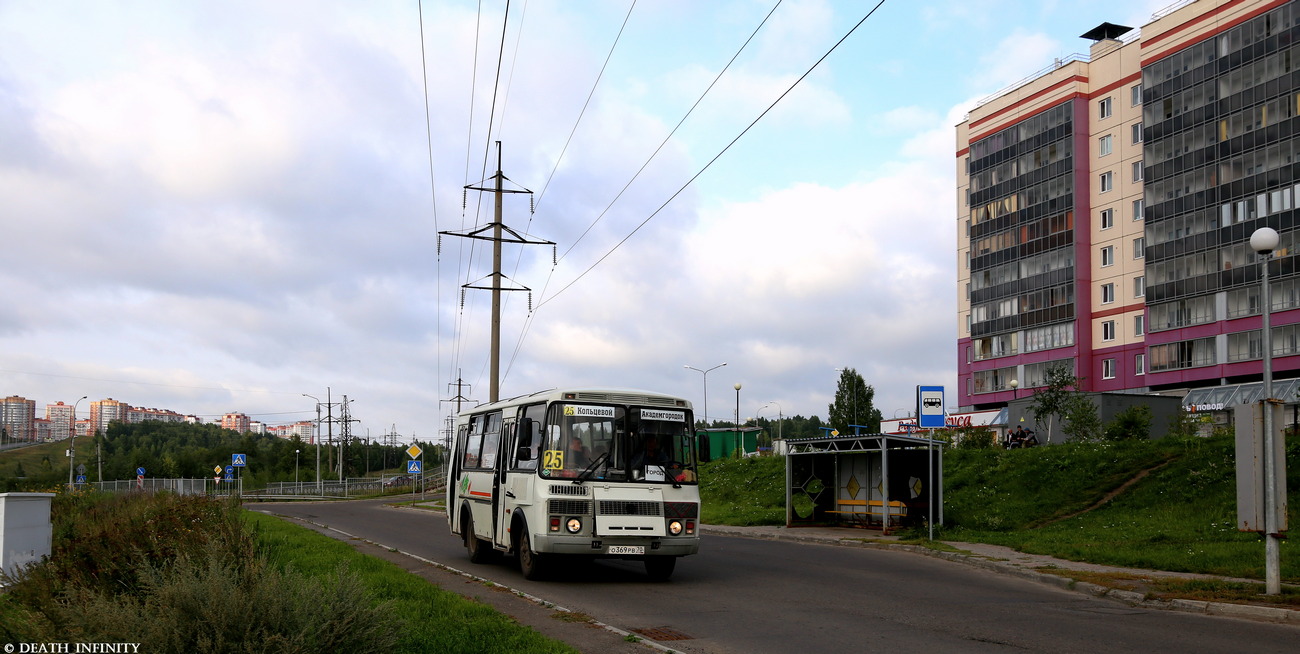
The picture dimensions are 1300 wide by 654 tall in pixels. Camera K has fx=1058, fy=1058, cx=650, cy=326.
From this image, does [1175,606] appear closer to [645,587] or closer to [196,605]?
[645,587]

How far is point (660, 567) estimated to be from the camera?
618 inches

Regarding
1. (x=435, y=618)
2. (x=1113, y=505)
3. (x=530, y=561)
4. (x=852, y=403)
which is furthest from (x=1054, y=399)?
(x=852, y=403)

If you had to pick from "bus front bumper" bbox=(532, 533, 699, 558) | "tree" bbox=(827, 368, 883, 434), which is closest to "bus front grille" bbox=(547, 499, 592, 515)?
"bus front bumper" bbox=(532, 533, 699, 558)

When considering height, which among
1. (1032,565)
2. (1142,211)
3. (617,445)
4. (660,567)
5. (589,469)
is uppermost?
(1142,211)

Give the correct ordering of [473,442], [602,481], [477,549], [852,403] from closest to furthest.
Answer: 1. [602,481]
2. [477,549]
3. [473,442]
4. [852,403]

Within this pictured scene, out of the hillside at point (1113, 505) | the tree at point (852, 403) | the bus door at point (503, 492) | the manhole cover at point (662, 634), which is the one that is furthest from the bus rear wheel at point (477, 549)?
the tree at point (852, 403)

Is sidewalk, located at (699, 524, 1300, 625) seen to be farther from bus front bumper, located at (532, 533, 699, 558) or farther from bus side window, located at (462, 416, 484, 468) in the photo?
bus side window, located at (462, 416, 484, 468)

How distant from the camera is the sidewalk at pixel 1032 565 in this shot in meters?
11.6

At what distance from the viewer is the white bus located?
14.8 metres

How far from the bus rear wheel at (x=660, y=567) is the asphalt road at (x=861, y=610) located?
0.25 m

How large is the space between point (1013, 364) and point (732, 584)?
227 feet

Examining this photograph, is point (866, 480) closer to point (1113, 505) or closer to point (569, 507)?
point (1113, 505)

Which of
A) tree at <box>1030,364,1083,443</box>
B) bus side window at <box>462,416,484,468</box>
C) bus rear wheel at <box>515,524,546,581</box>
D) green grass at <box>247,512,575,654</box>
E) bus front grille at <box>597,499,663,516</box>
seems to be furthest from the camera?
tree at <box>1030,364,1083,443</box>

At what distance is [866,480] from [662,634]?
17636 mm
